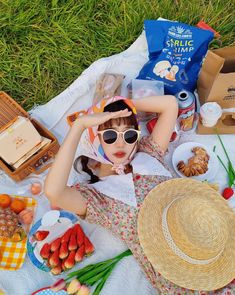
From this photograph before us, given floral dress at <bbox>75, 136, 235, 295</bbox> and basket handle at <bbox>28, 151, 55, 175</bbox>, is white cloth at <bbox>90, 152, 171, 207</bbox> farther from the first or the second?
basket handle at <bbox>28, 151, 55, 175</bbox>

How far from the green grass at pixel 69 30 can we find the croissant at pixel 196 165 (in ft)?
4.12

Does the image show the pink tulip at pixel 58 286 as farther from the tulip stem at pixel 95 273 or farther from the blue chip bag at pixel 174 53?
the blue chip bag at pixel 174 53

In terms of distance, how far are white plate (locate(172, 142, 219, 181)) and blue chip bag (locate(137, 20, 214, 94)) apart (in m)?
0.50

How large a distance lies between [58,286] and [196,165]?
1384mm

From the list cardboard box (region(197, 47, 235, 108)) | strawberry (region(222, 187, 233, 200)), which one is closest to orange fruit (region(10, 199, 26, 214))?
strawberry (region(222, 187, 233, 200))

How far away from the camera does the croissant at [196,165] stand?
10.2 ft

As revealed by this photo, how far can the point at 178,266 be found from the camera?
241cm

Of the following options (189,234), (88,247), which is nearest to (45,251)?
(88,247)

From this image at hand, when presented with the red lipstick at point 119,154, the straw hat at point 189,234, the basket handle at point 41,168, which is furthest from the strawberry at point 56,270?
the red lipstick at point 119,154

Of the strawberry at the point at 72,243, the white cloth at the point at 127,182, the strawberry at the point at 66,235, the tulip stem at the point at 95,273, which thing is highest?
the white cloth at the point at 127,182

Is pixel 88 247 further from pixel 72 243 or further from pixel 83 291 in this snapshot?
pixel 83 291

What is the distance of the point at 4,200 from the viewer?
2.98m

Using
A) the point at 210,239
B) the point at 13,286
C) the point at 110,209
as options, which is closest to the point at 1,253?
the point at 13,286

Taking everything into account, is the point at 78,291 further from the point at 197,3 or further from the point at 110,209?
the point at 197,3
